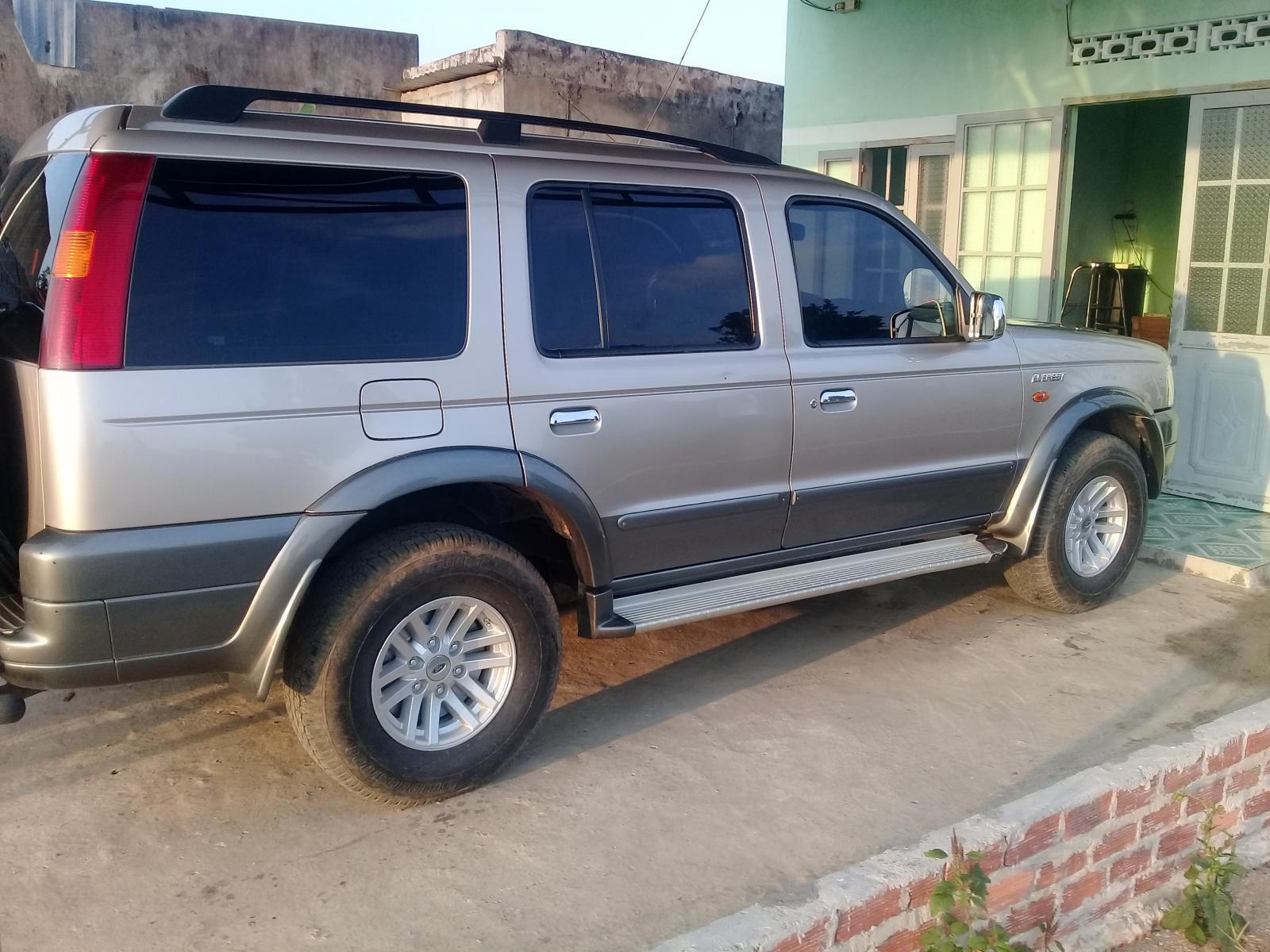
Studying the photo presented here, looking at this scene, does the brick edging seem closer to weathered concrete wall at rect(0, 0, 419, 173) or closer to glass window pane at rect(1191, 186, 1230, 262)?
glass window pane at rect(1191, 186, 1230, 262)

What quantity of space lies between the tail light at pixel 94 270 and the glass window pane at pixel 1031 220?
618 centimetres

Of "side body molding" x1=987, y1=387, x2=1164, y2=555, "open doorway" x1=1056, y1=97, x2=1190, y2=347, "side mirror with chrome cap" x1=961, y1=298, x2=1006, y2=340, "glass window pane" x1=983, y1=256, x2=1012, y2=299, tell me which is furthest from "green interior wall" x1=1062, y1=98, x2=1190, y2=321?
"side mirror with chrome cap" x1=961, y1=298, x2=1006, y2=340

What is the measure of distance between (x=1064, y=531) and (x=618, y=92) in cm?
633

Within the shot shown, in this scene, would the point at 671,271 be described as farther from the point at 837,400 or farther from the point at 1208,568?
the point at 1208,568

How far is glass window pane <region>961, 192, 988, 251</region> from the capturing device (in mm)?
7910

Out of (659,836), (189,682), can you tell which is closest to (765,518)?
(659,836)

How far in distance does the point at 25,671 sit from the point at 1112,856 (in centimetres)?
306

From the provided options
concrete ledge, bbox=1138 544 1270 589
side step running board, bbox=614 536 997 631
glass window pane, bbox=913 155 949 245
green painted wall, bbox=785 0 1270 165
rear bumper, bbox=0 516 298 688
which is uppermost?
green painted wall, bbox=785 0 1270 165

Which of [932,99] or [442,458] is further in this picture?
[932,99]

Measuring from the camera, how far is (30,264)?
316cm

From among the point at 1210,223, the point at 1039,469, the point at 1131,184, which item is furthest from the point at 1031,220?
the point at 1131,184

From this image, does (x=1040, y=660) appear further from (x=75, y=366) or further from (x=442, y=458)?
(x=75, y=366)

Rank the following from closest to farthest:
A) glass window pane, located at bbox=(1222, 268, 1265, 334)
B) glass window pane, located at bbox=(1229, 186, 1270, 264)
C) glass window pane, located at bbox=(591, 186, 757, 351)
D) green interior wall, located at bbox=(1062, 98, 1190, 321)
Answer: glass window pane, located at bbox=(591, 186, 757, 351), glass window pane, located at bbox=(1229, 186, 1270, 264), glass window pane, located at bbox=(1222, 268, 1265, 334), green interior wall, located at bbox=(1062, 98, 1190, 321)

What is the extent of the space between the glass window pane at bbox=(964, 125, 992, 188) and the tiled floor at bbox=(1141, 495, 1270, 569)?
8.30ft
